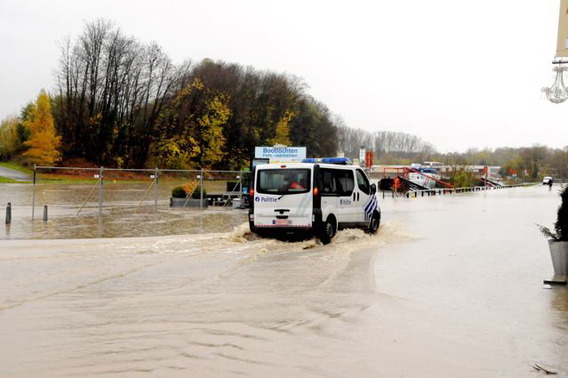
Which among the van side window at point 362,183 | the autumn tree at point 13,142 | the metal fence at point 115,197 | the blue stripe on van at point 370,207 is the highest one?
the autumn tree at point 13,142

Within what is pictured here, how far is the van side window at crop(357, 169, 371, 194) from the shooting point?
19.0 meters

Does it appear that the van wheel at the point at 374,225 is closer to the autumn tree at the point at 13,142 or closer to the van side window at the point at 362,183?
the van side window at the point at 362,183

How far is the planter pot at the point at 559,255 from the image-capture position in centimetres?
1075

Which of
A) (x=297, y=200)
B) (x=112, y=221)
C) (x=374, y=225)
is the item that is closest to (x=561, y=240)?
(x=297, y=200)

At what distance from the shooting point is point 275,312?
27.8ft

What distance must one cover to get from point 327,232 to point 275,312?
8.54 m

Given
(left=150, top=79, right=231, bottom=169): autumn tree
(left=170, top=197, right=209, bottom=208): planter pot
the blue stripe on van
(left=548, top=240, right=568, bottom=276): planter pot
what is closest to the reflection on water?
(left=170, top=197, right=209, bottom=208): planter pot

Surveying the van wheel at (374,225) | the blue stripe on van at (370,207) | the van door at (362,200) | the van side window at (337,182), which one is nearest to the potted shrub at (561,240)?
the van side window at (337,182)

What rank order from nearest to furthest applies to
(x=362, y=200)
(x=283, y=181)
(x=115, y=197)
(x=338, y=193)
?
(x=283, y=181)
(x=338, y=193)
(x=362, y=200)
(x=115, y=197)

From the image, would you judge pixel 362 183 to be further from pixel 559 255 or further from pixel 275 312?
pixel 275 312

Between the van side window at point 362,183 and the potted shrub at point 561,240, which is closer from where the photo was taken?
the potted shrub at point 561,240

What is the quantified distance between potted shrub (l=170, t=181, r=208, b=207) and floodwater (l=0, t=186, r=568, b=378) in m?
15.6

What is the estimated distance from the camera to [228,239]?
55.5ft

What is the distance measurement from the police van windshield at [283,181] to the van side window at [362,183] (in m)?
2.76
